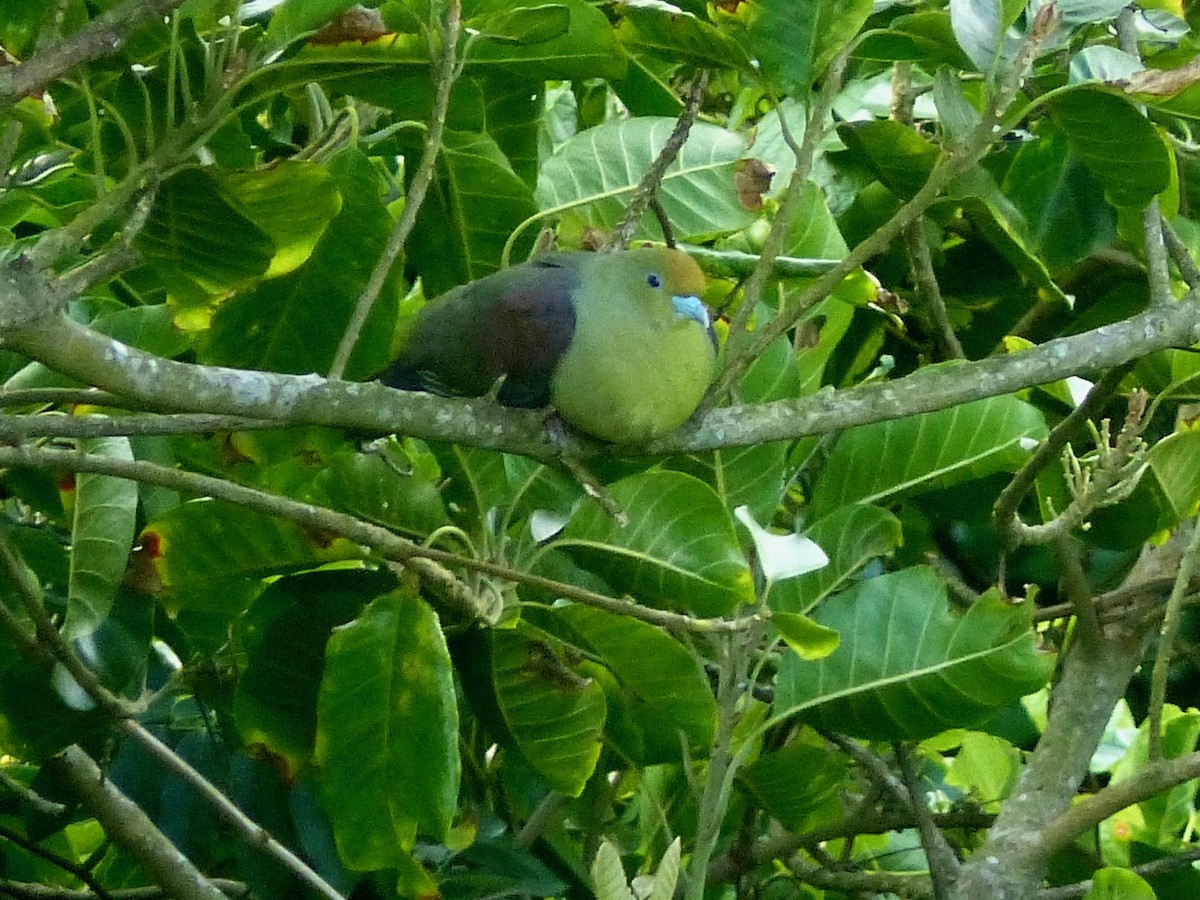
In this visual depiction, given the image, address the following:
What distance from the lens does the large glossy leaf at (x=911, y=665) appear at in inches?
53.6

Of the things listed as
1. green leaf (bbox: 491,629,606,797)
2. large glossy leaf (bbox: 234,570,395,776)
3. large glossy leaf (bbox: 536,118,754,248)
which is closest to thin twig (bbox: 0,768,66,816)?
large glossy leaf (bbox: 234,570,395,776)

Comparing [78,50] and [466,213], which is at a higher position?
[78,50]

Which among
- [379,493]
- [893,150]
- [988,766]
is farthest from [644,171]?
[988,766]

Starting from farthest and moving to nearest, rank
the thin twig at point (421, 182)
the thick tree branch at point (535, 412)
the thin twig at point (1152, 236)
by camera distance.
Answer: the thin twig at point (1152, 236), the thin twig at point (421, 182), the thick tree branch at point (535, 412)

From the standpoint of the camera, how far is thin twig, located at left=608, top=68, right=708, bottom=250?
1.35 meters

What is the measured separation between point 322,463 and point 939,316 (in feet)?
2.59

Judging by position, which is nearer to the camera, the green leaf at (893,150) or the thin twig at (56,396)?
the thin twig at (56,396)

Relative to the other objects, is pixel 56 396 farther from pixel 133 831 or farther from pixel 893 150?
pixel 893 150

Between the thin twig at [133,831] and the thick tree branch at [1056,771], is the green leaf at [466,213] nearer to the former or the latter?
the thin twig at [133,831]

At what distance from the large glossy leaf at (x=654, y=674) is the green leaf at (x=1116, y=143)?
0.65 meters

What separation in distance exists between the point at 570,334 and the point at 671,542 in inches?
11.2

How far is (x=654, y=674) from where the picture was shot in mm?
1360

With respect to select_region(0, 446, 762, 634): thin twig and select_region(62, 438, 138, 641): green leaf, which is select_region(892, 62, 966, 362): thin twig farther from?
select_region(62, 438, 138, 641): green leaf

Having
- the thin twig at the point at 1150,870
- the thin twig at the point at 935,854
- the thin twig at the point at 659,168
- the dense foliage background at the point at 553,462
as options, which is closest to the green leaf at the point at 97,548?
the dense foliage background at the point at 553,462
